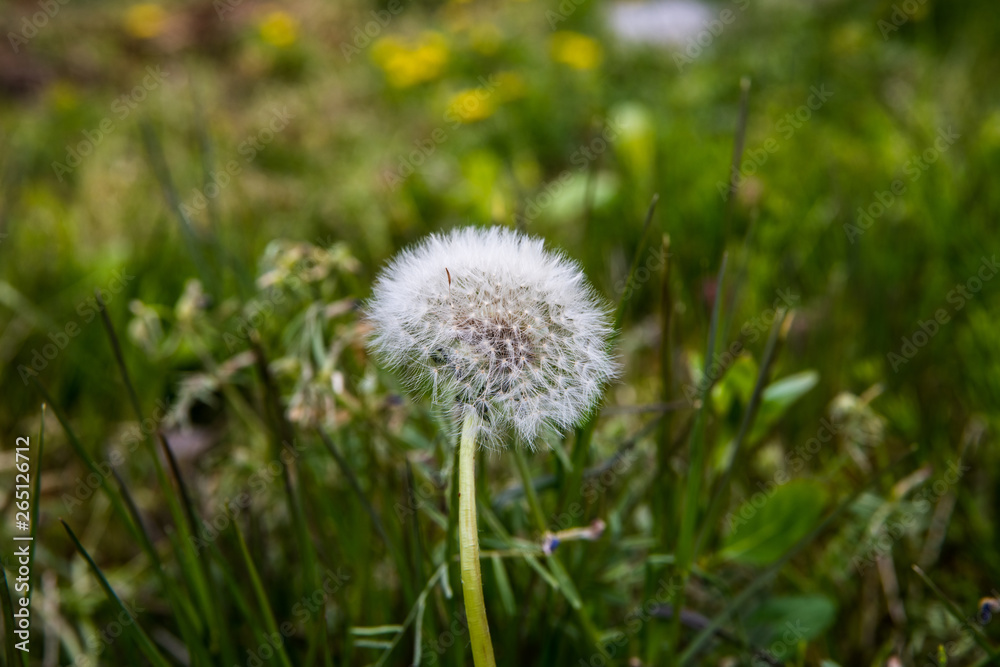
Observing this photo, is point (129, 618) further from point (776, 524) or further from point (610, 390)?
point (610, 390)

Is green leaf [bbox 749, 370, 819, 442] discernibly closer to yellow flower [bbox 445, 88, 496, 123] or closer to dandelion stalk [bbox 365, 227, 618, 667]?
dandelion stalk [bbox 365, 227, 618, 667]

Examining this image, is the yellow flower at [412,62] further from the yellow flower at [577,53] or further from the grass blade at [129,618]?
the grass blade at [129,618]

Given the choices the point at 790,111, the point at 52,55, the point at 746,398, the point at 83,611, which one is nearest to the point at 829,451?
the point at 746,398

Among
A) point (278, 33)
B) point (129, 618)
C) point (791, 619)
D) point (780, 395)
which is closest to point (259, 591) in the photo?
point (129, 618)

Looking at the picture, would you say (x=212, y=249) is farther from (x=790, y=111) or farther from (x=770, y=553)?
(x=790, y=111)

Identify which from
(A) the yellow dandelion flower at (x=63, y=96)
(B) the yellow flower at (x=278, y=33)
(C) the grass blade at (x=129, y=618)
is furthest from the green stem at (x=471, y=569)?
(B) the yellow flower at (x=278, y=33)
